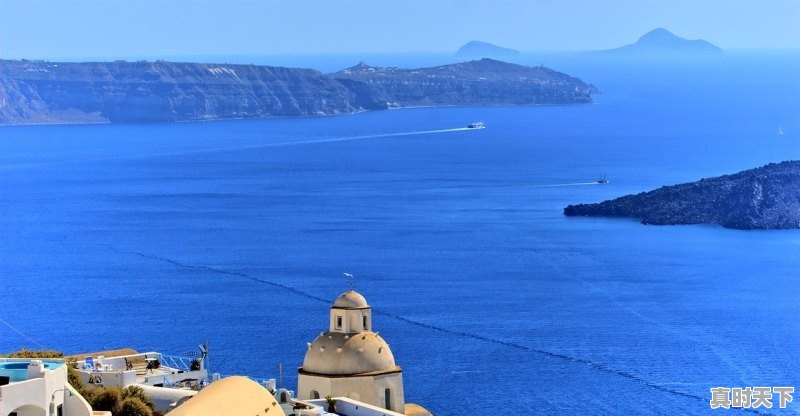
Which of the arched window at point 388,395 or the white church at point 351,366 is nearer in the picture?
the white church at point 351,366

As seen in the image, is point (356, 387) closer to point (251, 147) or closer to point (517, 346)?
point (517, 346)

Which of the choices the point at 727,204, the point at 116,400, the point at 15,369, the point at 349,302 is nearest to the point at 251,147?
the point at 727,204

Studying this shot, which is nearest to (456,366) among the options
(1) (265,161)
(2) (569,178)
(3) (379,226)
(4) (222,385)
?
(4) (222,385)

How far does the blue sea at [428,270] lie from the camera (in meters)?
52.6

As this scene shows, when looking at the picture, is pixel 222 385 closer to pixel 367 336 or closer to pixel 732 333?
pixel 367 336

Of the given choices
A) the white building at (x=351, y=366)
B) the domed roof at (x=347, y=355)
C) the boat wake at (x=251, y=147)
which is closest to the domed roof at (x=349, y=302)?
the white building at (x=351, y=366)

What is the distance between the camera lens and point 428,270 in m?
75.6

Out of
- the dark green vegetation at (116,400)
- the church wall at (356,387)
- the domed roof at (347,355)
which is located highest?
the dark green vegetation at (116,400)

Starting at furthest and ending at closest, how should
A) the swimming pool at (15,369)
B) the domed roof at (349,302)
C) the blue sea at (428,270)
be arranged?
the blue sea at (428,270)
the domed roof at (349,302)
the swimming pool at (15,369)

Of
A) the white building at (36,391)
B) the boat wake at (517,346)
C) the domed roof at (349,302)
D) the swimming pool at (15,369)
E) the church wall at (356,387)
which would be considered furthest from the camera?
the boat wake at (517,346)

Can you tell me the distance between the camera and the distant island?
3792 inches

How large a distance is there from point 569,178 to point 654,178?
17.6ft

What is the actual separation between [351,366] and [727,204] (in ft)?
229

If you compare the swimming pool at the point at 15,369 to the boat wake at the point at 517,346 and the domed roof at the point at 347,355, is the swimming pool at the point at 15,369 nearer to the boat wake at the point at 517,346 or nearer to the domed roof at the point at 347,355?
the domed roof at the point at 347,355
